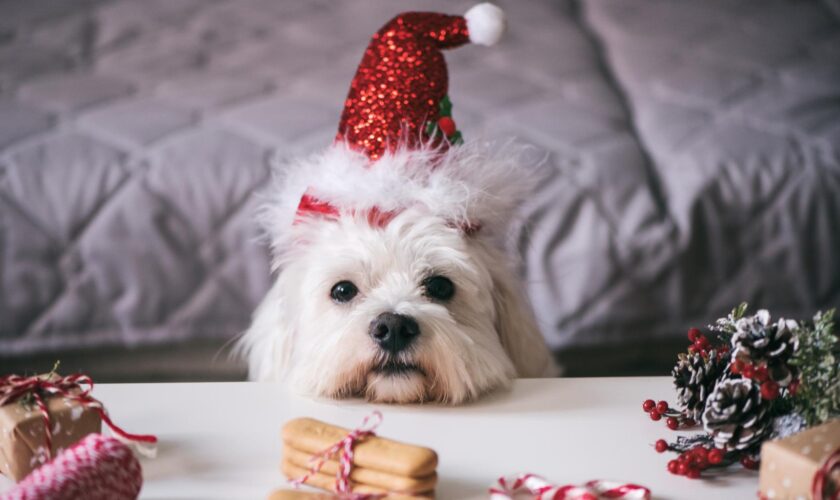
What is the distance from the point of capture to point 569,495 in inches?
32.4

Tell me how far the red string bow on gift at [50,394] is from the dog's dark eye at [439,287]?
43 centimetres

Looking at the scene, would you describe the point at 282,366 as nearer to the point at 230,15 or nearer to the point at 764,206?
the point at 764,206

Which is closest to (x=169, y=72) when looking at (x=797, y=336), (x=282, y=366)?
(x=282, y=366)

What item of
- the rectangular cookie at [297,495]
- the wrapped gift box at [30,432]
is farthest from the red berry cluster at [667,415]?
the wrapped gift box at [30,432]

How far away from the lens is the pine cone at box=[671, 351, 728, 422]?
974 millimetres

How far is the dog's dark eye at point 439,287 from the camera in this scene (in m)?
1.18

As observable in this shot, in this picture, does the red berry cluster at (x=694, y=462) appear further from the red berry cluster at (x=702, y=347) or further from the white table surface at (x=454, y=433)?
the red berry cluster at (x=702, y=347)

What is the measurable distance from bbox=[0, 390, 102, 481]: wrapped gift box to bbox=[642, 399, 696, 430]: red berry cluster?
2.22 ft

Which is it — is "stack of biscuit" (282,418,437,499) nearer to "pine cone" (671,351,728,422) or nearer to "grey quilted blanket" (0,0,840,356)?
"pine cone" (671,351,728,422)

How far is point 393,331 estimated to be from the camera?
1062 millimetres

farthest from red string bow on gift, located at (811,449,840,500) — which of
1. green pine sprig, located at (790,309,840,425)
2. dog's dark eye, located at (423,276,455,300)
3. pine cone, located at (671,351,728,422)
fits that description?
dog's dark eye, located at (423,276,455,300)

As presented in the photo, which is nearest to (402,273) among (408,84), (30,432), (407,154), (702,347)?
(407,154)

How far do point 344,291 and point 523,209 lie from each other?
1.94 feet

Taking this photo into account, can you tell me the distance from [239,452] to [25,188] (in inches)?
40.1
